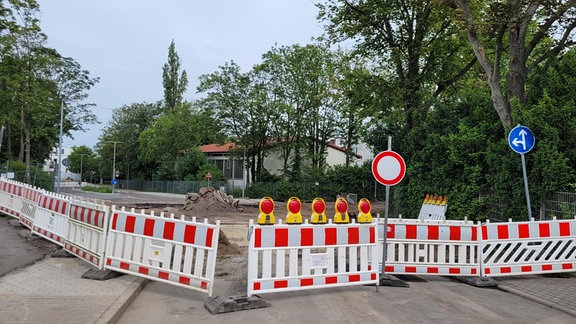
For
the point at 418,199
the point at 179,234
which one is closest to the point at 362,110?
the point at 418,199

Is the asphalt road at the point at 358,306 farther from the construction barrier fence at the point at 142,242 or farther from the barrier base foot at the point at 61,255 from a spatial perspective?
the barrier base foot at the point at 61,255

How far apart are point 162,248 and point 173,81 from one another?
72181mm

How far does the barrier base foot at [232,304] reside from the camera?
5.71 m

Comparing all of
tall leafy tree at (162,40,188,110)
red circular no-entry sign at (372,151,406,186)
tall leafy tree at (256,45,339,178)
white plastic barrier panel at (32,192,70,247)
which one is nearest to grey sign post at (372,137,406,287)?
red circular no-entry sign at (372,151,406,186)

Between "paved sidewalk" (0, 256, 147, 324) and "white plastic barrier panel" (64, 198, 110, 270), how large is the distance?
335mm

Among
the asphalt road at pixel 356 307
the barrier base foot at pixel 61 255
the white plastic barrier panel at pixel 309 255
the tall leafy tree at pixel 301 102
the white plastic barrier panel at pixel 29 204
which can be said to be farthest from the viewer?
the tall leafy tree at pixel 301 102

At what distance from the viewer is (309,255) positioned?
654cm

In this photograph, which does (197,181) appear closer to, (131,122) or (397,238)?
(131,122)

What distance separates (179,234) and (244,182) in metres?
44.4

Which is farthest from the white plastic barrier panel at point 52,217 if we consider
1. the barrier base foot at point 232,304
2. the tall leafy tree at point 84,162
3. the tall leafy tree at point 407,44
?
the tall leafy tree at point 84,162

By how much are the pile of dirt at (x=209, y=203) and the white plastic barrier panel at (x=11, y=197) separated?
13275 millimetres

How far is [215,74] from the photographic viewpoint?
46.4 m

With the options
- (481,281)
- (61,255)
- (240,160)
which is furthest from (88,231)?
(240,160)

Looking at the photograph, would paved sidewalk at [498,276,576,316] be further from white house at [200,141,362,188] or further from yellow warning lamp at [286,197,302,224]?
white house at [200,141,362,188]
